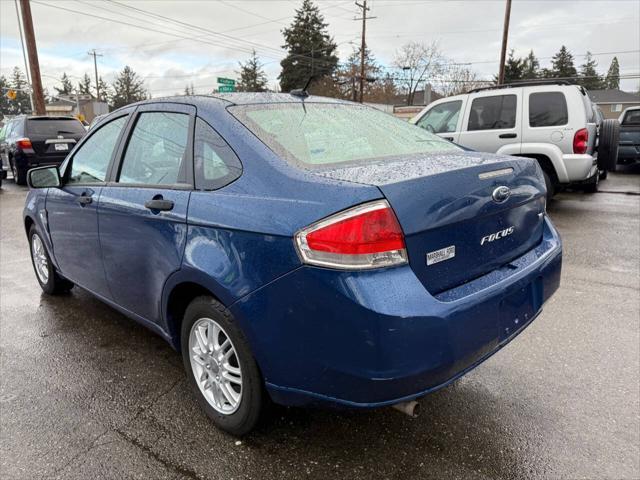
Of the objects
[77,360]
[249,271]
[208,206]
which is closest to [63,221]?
[77,360]

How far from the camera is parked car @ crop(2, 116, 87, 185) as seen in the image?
1191cm

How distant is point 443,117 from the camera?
8.64 metres

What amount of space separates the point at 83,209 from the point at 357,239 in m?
2.37

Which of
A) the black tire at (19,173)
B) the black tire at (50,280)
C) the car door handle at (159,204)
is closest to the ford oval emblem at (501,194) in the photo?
the car door handle at (159,204)

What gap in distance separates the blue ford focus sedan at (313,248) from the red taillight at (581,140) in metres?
5.18

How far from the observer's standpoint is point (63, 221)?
145 inches

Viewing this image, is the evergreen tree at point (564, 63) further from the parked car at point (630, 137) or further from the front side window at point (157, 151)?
the front side window at point (157, 151)

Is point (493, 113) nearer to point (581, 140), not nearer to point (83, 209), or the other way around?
point (581, 140)

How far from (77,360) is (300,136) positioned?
2227 mm

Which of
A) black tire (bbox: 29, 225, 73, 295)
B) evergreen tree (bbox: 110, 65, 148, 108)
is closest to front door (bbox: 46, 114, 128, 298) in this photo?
black tire (bbox: 29, 225, 73, 295)

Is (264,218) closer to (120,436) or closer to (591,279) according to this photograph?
(120,436)

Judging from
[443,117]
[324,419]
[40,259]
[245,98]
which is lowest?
[324,419]

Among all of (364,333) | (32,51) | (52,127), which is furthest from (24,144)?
(364,333)

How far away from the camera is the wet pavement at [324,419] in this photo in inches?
87.1
